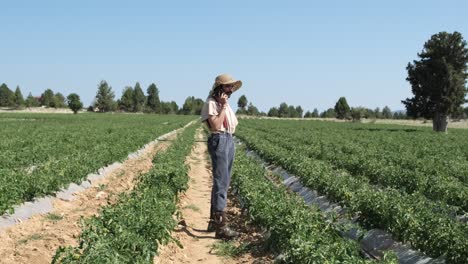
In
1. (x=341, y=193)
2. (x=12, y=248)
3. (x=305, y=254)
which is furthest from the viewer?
(x=341, y=193)

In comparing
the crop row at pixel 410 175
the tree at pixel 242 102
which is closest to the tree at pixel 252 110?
the tree at pixel 242 102

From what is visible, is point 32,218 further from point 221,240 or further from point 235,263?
point 235,263

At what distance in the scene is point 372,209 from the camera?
7.59 m

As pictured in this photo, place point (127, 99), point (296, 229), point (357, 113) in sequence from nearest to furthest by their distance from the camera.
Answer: point (296, 229), point (357, 113), point (127, 99)

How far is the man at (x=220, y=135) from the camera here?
23.8 ft

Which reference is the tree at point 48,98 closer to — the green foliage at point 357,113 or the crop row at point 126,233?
the green foliage at point 357,113

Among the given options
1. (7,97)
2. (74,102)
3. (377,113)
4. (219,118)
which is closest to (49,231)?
(219,118)

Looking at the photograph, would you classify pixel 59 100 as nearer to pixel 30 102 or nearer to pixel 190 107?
pixel 30 102

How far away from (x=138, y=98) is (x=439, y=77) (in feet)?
330

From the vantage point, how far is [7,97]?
126 meters

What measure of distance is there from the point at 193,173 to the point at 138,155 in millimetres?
5423

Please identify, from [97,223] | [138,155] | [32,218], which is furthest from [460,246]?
[138,155]

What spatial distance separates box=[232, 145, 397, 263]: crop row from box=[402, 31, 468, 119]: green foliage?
146 ft

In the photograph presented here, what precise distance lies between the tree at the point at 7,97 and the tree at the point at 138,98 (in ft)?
108
